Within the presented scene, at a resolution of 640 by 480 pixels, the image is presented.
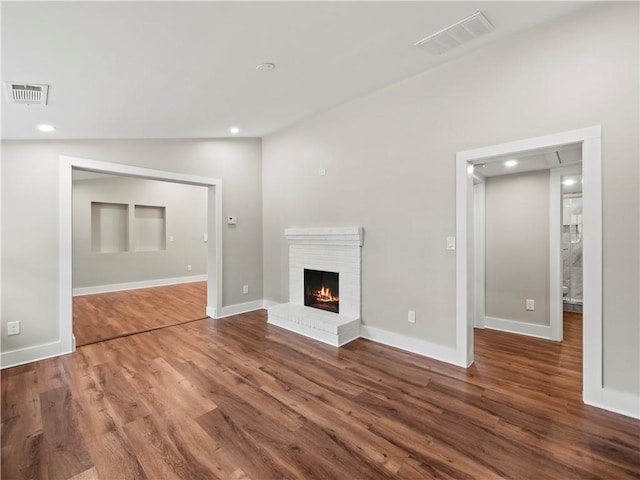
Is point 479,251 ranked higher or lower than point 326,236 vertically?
lower

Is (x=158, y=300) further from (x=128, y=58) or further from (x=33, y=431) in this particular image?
(x=128, y=58)

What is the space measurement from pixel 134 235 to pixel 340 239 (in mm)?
5907

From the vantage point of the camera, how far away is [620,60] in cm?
206

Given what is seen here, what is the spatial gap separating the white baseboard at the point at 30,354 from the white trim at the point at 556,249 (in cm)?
550

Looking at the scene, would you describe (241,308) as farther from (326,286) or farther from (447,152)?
(447,152)

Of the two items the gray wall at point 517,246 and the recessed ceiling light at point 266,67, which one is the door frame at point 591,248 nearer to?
the gray wall at point 517,246

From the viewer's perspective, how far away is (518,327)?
3.82 meters

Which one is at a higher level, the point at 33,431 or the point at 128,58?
the point at 128,58

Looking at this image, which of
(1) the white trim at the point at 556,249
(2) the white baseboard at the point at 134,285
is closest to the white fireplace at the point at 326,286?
(1) the white trim at the point at 556,249

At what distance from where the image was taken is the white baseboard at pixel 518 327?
3617 millimetres

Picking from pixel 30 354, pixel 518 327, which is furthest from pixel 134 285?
pixel 518 327

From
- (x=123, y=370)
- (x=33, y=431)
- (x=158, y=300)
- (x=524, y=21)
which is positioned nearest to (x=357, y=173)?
(x=524, y=21)

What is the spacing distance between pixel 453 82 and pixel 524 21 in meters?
0.65

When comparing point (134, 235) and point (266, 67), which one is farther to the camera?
point (134, 235)
